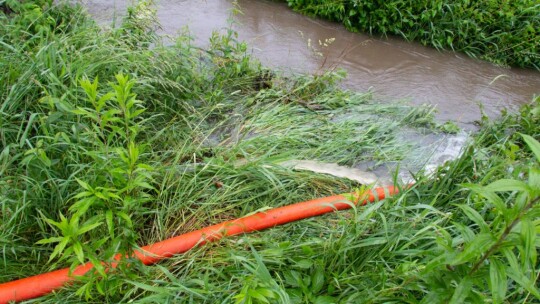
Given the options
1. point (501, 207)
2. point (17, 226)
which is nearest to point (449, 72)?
point (501, 207)

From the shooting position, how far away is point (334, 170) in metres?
2.93

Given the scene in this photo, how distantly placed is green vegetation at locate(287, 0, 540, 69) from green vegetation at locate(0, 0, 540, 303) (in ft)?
5.49

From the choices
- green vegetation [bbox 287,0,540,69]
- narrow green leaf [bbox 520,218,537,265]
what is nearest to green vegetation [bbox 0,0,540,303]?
narrow green leaf [bbox 520,218,537,265]

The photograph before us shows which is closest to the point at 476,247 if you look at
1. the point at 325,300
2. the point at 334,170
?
the point at 325,300

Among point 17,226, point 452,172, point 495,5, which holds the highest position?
point 495,5

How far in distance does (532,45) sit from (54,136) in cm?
497

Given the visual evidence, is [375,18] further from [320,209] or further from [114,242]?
[114,242]

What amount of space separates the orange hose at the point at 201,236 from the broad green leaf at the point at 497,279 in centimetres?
93

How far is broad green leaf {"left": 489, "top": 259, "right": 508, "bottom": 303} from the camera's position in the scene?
1.47m

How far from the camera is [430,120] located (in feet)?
12.0

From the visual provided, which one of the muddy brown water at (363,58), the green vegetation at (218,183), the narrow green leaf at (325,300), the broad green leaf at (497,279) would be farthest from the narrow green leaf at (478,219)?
the muddy brown water at (363,58)

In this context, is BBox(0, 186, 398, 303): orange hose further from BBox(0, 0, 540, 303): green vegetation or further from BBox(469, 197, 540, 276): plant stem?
BBox(469, 197, 540, 276): plant stem

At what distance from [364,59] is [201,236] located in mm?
3167

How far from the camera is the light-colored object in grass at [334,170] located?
286 cm
